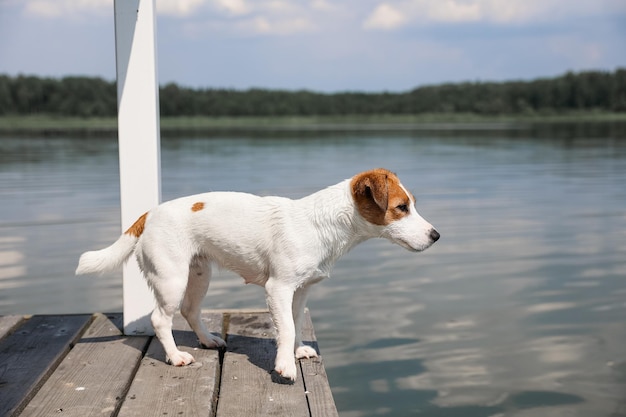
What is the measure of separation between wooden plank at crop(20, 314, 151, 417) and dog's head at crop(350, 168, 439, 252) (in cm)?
155

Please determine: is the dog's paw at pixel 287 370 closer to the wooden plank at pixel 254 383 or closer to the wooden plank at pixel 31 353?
the wooden plank at pixel 254 383

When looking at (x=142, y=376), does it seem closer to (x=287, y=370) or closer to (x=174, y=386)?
(x=174, y=386)

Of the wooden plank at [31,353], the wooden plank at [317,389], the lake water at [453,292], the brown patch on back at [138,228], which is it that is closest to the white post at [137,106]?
the brown patch on back at [138,228]

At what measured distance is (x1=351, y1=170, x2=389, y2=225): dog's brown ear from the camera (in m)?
3.88

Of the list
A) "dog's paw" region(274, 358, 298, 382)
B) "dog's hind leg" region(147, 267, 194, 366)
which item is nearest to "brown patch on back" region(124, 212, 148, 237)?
"dog's hind leg" region(147, 267, 194, 366)

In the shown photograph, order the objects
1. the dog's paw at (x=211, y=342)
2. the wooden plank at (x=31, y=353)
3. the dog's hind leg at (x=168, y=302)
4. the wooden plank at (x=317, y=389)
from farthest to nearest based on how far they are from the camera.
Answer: the dog's paw at (x=211, y=342)
the dog's hind leg at (x=168, y=302)
the wooden plank at (x=31, y=353)
the wooden plank at (x=317, y=389)

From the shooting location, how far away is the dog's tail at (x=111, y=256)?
4312 mm

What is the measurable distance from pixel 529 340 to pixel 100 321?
3184mm

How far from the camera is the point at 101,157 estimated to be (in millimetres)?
24781

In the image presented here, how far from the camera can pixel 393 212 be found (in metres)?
3.94

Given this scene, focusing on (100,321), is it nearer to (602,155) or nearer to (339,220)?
(339,220)

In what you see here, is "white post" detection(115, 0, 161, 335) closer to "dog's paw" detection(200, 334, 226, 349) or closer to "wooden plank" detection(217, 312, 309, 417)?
"dog's paw" detection(200, 334, 226, 349)

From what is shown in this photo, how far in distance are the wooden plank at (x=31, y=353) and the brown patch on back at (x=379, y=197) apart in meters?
1.92

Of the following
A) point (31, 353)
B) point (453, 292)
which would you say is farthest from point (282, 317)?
point (453, 292)
